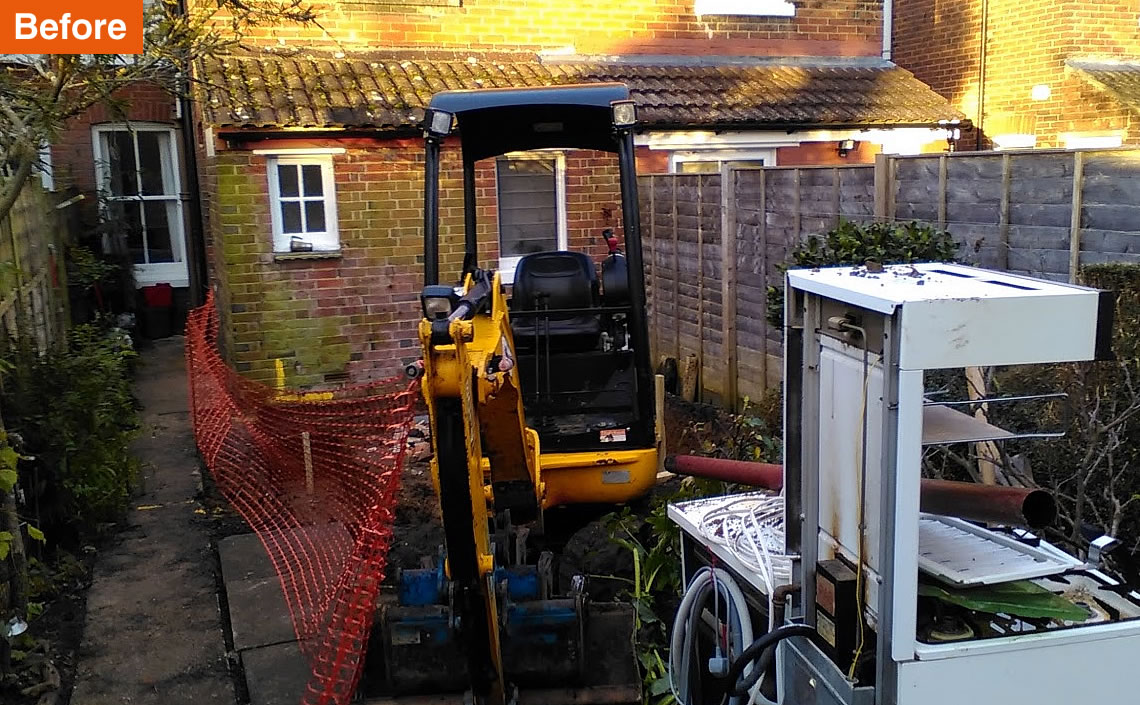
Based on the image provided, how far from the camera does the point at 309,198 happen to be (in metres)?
9.95

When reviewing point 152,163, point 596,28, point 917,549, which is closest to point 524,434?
point 917,549

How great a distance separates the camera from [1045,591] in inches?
113

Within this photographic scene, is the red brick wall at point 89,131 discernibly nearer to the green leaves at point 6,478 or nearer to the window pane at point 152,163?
the window pane at point 152,163

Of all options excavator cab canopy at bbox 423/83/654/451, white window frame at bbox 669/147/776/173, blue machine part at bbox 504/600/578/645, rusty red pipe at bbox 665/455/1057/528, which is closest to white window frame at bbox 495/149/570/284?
white window frame at bbox 669/147/776/173

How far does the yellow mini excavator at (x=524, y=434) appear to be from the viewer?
3.26 meters

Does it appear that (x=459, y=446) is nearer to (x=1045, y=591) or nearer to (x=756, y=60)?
(x=1045, y=591)

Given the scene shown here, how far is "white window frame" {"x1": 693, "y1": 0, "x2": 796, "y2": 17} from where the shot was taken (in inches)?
476

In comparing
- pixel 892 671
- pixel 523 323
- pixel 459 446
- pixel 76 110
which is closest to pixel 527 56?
pixel 523 323

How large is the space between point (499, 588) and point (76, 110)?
3.46 meters

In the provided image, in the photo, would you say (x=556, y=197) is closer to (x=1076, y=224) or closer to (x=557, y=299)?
(x=557, y=299)

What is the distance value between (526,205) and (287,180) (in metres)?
2.54

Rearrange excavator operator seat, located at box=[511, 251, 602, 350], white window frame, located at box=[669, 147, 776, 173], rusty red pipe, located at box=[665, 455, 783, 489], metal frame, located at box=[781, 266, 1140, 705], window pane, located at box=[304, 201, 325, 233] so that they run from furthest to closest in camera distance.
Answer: white window frame, located at box=[669, 147, 776, 173] < window pane, located at box=[304, 201, 325, 233] < excavator operator seat, located at box=[511, 251, 602, 350] < rusty red pipe, located at box=[665, 455, 783, 489] < metal frame, located at box=[781, 266, 1140, 705]

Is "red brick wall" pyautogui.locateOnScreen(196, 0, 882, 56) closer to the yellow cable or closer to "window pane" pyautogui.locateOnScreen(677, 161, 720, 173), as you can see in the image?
"window pane" pyautogui.locateOnScreen(677, 161, 720, 173)

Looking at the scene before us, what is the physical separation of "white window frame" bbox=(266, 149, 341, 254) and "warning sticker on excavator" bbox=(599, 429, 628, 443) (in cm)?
532
